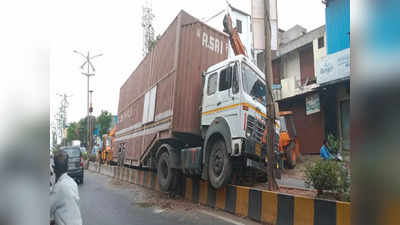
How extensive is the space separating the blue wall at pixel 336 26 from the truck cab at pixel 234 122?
32.2 ft

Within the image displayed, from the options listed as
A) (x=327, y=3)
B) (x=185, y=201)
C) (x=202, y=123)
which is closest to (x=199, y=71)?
(x=202, y=123)

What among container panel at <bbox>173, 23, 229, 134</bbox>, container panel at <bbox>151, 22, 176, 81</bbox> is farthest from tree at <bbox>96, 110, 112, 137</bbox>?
container panel at <bbox>173, 23, 229, 134</bbox>

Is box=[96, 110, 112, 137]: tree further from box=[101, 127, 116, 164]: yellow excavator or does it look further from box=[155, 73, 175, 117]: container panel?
box=[155, 73, 175, 117]: container panel

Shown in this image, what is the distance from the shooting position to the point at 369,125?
3.72 ft

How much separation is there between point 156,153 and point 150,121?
1.14 meters

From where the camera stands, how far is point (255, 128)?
639 cm

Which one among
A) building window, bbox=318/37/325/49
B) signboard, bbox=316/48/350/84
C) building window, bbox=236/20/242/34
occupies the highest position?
building window, bbox=236/20/242/34

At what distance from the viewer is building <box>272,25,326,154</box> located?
54.6 feet

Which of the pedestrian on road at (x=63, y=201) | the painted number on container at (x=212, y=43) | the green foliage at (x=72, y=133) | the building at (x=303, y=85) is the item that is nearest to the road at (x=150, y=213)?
the pedestrian on road at (x=63, y=201)

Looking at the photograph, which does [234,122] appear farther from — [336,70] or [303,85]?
[303,85]

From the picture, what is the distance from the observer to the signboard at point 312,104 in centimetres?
1630

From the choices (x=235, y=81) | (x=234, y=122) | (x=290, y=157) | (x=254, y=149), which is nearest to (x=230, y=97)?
(x=235, y=81)

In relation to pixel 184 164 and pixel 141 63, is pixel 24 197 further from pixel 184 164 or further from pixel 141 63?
pixel 141 63

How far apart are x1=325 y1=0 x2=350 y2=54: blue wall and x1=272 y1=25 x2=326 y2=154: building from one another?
178 centimetres
